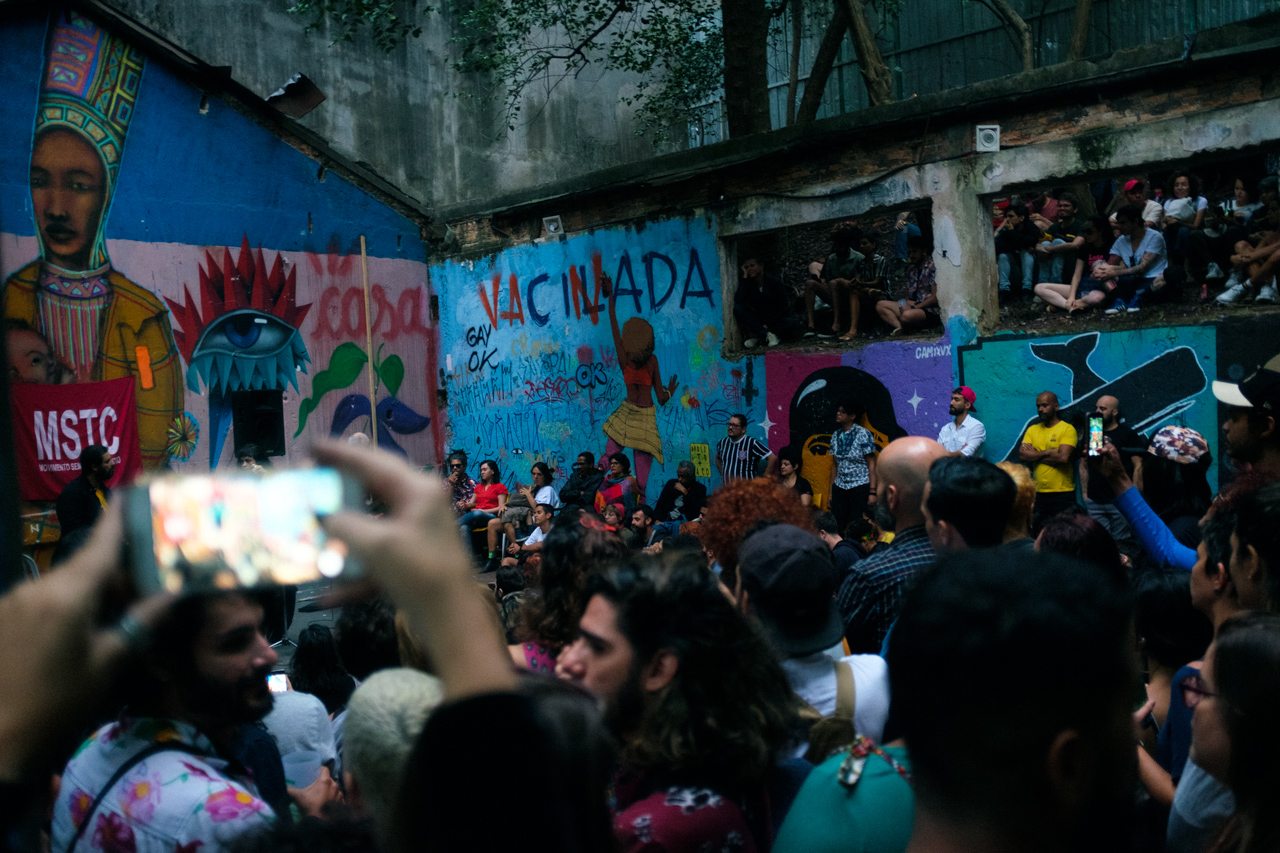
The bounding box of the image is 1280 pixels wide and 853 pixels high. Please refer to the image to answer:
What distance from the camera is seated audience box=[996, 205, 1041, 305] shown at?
10.7 metres

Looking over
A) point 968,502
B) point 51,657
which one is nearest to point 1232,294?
point 968,502

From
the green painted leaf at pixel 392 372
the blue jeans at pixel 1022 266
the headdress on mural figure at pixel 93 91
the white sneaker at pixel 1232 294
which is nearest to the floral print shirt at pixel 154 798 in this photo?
the white sneaker at pixel 1232 294

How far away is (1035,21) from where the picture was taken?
56.4ft

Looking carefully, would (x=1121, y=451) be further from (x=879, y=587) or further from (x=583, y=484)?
(x=583, y=484)

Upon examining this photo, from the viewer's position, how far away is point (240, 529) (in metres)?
1.39

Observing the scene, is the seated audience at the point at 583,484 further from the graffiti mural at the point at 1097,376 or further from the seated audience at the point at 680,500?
the graffiti mural at the point at 1097,376

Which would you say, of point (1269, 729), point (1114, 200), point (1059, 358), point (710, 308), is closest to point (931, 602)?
point (1269, 729)

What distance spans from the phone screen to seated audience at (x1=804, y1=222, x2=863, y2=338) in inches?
392

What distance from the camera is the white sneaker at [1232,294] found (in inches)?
324

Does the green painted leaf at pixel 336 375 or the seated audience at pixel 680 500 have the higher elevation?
the green painted leaf at pixel 336 375

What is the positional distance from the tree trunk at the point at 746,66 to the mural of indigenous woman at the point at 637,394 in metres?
2.66

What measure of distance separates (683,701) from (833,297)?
945 cm

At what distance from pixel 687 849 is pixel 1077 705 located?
2.57 ft

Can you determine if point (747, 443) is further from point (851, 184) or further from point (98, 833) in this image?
point (98, 833)
